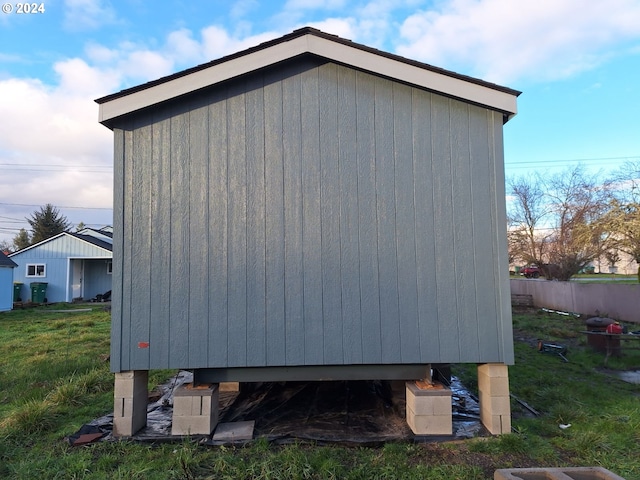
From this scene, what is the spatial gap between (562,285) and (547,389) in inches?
480

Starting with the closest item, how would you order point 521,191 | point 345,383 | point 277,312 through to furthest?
point 277,312 < point 345,383 < point 521,191

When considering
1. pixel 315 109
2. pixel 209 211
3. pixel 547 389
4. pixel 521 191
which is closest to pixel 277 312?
pixel 209 211

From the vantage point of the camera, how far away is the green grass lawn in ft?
11.9

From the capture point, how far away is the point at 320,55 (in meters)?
4.56

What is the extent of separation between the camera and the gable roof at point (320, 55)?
4.42m

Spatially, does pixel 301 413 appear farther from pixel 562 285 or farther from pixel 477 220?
pixel 562 285

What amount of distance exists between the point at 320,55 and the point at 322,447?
4.10m

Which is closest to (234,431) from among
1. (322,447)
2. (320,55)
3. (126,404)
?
(322,447)

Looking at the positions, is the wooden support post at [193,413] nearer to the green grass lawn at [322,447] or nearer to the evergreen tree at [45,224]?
the green grass lawn at [322,447]

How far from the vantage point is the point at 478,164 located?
4.67 m

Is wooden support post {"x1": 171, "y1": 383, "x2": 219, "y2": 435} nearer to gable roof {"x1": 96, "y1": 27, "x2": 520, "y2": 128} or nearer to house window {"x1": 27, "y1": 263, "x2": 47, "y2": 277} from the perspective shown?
gable roof {"x1": 96, "y1": 27, "x2": 520, "y2": 128}

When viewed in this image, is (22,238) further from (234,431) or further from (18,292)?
(234,431)

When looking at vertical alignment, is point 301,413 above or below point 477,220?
below

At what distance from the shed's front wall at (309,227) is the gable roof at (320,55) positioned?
18 cm
